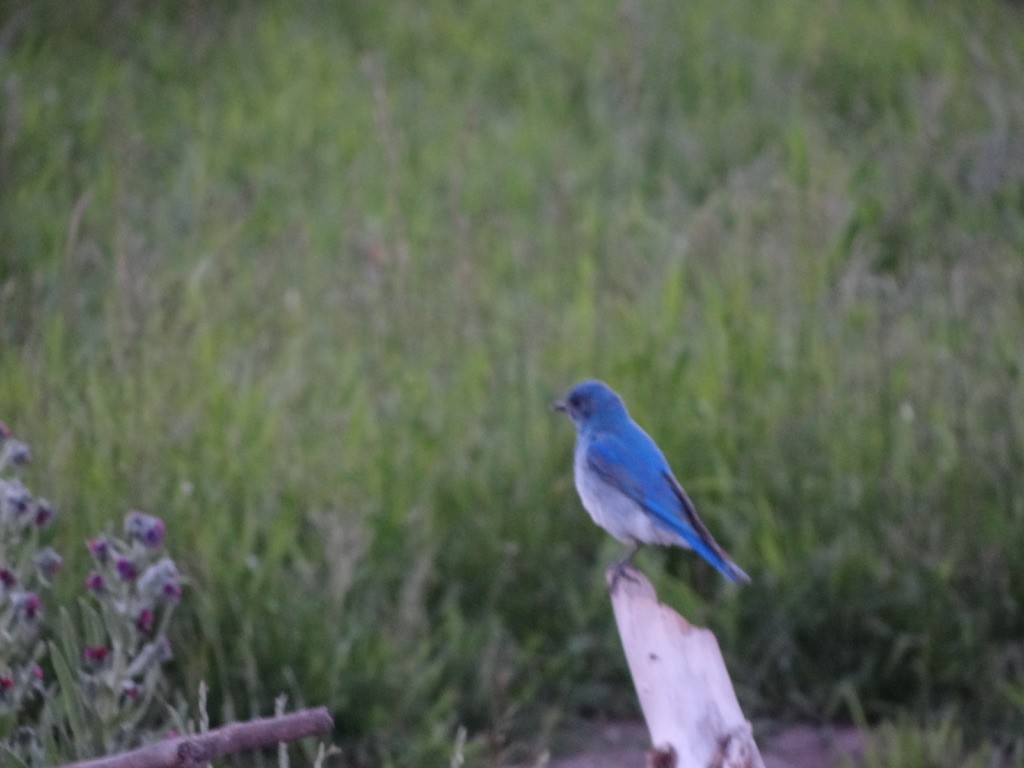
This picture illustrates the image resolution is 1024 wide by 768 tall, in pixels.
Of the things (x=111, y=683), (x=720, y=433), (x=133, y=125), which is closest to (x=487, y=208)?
(x=133, y=125)

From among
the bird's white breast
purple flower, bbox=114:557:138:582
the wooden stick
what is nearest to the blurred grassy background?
the bird's white breast

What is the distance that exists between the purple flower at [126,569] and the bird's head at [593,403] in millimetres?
1042

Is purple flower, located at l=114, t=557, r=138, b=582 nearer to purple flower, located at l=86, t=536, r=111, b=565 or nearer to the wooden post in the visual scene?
purple flower, located at l=86, t=536, r=111, b=565

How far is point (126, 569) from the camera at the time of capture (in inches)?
103

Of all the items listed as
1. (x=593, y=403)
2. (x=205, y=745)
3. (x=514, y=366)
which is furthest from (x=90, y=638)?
(x=514, y=366)

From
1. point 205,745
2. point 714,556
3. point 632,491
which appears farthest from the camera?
point 632,491

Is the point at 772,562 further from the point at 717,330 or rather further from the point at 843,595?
the point at 717,330

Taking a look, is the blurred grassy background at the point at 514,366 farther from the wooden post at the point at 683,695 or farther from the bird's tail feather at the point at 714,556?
the wooden post at the point at 683,695

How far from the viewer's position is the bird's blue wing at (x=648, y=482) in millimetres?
2938

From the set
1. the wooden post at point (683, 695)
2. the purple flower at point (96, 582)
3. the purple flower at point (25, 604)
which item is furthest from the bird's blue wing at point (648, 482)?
the purple flower at point (25, 604)

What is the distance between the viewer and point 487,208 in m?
6.04

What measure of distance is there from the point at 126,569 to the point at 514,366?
7.09 feet

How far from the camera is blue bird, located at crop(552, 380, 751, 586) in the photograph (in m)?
2.96

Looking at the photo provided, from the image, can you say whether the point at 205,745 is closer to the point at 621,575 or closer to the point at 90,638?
the point at 90,638
